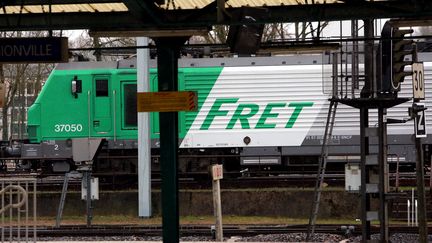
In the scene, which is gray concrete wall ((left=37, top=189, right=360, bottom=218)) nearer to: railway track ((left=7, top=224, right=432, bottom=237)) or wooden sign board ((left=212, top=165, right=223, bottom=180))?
railway track ((left=7, top=224, right=432, bottom=237))

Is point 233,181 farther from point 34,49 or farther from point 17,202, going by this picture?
point 34,49

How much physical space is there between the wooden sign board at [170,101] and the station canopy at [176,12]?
0.91 metres

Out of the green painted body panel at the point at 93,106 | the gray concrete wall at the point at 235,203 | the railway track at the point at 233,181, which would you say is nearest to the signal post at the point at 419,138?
the gray concrete wall at the point at 235,203

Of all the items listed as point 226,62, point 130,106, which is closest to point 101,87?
point 130,106

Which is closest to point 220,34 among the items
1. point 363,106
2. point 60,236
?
point 60,236

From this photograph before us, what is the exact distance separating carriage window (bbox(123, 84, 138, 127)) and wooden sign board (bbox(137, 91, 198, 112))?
38.6 feet

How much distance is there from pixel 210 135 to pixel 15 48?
40.2 feet

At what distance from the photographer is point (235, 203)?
60.7ft

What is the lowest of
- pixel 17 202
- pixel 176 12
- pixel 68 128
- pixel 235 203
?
pixel 235 203

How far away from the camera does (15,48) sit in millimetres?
9930

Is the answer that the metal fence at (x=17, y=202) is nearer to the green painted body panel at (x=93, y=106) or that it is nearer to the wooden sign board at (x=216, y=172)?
the wooden sign board at (x=216, y=172)

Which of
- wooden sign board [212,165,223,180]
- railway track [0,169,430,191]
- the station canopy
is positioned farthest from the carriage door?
the station canopy

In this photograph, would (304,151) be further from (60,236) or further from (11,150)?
(11,150)

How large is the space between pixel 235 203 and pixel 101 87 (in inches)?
226
